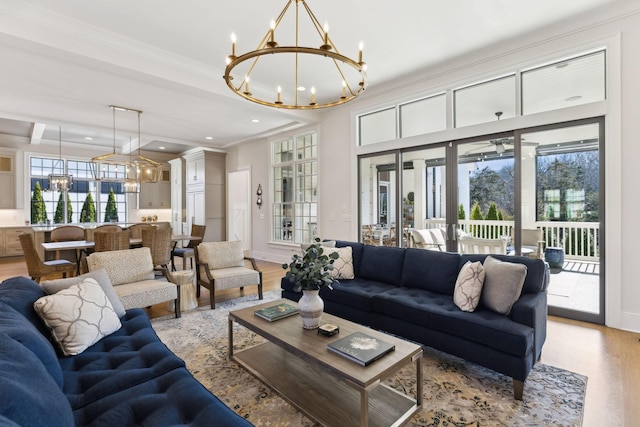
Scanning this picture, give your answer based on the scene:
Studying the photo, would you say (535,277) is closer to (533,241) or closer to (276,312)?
(533,241)

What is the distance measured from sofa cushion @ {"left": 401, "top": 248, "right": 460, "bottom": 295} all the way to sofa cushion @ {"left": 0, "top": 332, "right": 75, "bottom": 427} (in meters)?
2.94

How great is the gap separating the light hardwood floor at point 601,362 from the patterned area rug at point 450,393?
0.32 ft

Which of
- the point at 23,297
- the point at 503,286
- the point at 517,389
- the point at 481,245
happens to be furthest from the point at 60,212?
the point at 517,389

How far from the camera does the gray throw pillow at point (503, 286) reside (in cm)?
248

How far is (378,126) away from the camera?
217 inches

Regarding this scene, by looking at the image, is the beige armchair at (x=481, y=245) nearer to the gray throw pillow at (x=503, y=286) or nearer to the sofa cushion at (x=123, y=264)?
the gray throw pillow at (x=503, y=286)

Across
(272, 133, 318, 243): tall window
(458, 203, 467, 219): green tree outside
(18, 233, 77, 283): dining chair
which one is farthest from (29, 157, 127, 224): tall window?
(458, 203, 467, 219): green tree outside

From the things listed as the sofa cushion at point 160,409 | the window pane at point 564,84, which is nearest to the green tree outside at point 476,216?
the window pane at point 564,84

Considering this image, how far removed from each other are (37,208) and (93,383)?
9428 millimetres

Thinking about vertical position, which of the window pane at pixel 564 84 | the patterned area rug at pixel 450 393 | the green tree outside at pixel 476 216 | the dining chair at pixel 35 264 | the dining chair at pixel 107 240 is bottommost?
the patterned area rug at pixel 450 393

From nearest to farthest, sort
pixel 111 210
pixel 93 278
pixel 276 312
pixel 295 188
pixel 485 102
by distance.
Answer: pixel 93 278, pixel 276 312, pixel 485 102, pixel 295 188, pixel 111 210

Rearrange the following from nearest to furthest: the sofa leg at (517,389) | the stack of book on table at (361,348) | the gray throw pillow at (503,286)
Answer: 1. the stack of book on table at (361,348)
2. the sofa leg at (517,389)
3. the gray throw pillow at (503,286)

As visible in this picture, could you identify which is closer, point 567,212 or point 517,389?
point 517,389

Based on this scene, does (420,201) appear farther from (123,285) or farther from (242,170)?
(242,170)
